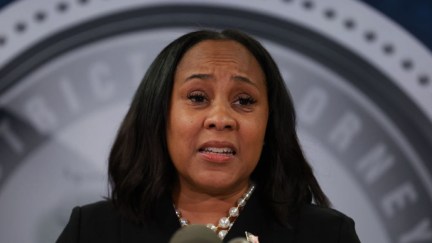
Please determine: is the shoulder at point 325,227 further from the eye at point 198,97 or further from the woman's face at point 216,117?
the eye at point 198,97

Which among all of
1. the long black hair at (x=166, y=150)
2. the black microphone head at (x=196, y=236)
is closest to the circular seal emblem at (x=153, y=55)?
the long black hair at (x=166, y=150)

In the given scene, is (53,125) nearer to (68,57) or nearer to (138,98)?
(68,57)

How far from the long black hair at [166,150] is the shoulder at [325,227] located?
0.03 meters

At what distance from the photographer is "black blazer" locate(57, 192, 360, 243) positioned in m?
1.21

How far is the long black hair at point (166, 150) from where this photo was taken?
1245 millimetres

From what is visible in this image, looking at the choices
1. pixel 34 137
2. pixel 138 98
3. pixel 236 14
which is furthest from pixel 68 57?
pixel 138 98

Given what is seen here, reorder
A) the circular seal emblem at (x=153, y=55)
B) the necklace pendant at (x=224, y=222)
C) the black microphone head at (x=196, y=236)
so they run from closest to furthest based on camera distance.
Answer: the black microphone head at (x=196, y=236) < the necklace pendant at (x=224, y=222) < the circular seal emblem at (x=153, y=55)

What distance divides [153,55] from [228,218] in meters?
0.71

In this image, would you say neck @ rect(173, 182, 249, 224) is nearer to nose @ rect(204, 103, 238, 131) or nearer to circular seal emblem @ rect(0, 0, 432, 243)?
nose @ rect(204, 103, 238, 131)

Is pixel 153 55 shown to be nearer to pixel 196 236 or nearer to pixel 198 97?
pixel 198 97

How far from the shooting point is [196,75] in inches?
47.2

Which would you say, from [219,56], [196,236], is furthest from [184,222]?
[196,236]

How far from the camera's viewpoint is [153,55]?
1.85 m

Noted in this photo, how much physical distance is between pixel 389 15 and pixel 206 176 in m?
0.85
